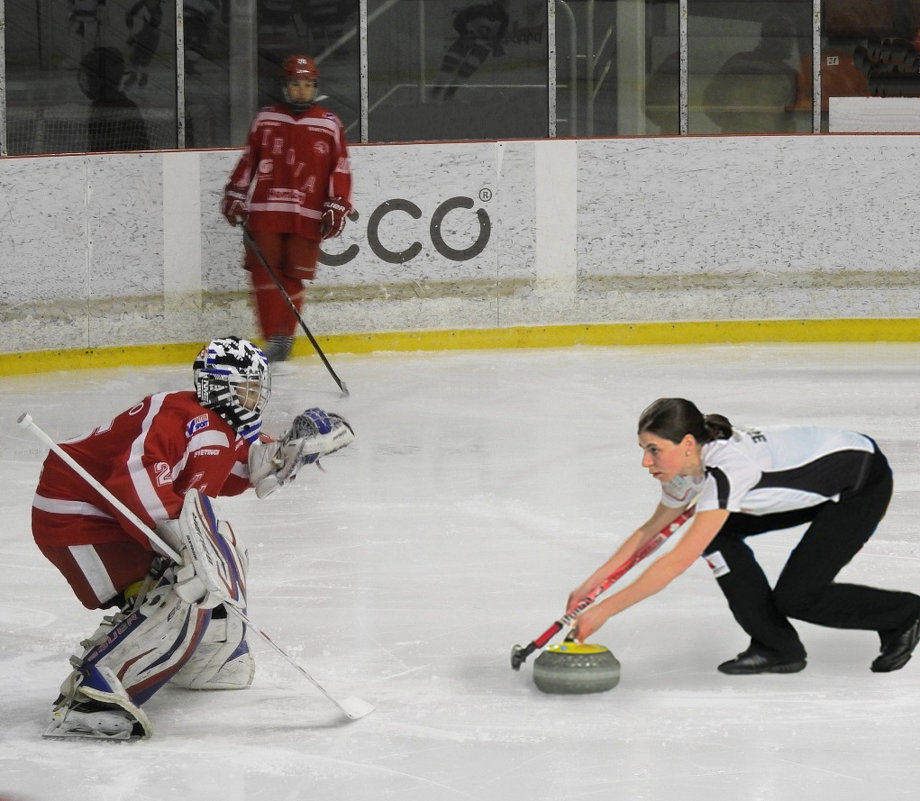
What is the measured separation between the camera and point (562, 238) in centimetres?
Answer: 829

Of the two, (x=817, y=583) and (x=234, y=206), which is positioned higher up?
(x=234, y=206)

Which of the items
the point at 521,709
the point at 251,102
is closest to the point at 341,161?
the point at 251,102

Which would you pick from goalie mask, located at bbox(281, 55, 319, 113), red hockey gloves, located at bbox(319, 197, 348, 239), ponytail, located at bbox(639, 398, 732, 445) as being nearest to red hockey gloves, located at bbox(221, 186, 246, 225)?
red hockey gloves, located at bbox(319, 197, 348, 239)

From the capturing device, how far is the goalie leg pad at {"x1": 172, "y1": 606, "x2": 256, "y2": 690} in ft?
10.9

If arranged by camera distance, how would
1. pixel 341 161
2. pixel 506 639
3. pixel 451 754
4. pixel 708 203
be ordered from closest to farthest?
pixel 451 754, pixel 506 639, pixel 341 161, pixel 708 203

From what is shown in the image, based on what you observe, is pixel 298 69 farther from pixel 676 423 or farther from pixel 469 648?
pixel 676 423

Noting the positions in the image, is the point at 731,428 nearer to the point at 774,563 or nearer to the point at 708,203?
the point at 774,563

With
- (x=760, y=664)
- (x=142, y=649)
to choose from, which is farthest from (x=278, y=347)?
(x=142, y=649)

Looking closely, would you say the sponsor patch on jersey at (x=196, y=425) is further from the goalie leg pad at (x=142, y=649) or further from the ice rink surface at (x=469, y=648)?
the ice rink surface at (x=469, y=648)

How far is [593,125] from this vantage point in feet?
28.4

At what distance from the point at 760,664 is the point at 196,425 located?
3.88ft

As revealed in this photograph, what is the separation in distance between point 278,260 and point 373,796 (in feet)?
16.7

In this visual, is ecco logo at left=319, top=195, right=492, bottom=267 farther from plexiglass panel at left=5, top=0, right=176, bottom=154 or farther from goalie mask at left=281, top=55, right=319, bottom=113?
plexiglass panel at left=5, top=0, right=176, bottom=154

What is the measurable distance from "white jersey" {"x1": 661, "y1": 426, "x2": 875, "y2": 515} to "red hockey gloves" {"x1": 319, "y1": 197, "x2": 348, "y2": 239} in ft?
14.1
